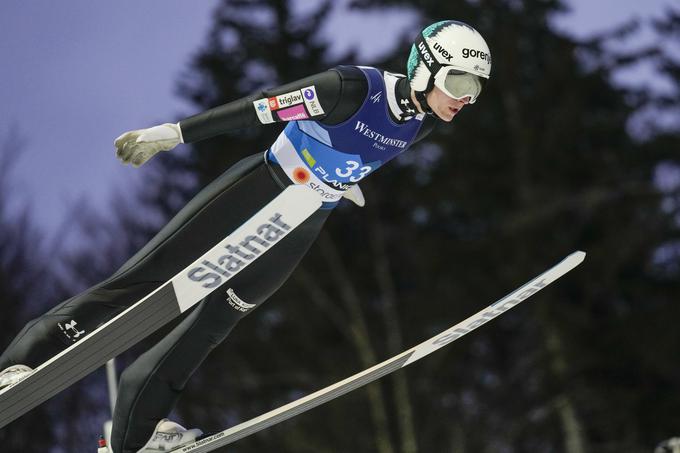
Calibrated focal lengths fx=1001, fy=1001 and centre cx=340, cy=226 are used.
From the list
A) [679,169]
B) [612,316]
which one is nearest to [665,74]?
[679,169]

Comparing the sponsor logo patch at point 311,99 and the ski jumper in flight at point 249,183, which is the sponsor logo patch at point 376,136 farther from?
the sponsor logo patch at point 311,99

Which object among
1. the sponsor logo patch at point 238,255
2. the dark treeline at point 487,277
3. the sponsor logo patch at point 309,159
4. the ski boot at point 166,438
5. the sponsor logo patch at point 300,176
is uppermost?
the dark treeline at point 487,277

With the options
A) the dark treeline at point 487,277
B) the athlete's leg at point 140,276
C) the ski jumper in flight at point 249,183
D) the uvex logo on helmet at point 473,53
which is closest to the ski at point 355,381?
the ski jumper in flight at point 249,183

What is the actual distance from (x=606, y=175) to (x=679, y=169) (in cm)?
135

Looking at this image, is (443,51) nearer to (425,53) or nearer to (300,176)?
(425,53)

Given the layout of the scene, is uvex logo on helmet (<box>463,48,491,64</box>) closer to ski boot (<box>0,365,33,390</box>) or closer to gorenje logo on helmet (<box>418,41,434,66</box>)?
gorenje logo on helmet (<box>418,41,434,66</box>)

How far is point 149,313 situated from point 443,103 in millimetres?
1632

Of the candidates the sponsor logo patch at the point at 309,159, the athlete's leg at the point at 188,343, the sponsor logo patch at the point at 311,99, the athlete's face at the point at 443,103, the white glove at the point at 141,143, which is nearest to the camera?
the white glove at the point at 141,143

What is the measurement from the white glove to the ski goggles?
1215 mm

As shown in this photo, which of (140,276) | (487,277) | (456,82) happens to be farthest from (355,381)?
(487,277)

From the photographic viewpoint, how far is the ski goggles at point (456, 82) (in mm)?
4492

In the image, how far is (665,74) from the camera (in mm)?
19641

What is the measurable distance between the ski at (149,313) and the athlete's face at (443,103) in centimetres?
83

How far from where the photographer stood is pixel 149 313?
4469mm
